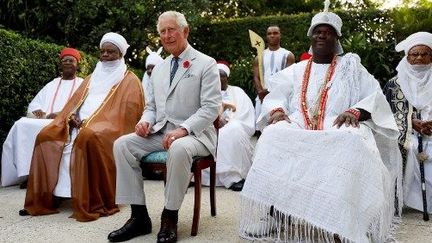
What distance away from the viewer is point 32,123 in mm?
6125

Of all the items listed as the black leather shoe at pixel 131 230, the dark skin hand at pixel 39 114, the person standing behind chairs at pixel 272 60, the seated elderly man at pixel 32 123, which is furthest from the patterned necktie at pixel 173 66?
the person standing behind chairs at pixel 272 60

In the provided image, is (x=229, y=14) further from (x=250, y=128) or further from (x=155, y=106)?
(x=155, y=106)

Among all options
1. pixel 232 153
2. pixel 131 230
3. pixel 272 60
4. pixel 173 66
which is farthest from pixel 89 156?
pixel 272 60

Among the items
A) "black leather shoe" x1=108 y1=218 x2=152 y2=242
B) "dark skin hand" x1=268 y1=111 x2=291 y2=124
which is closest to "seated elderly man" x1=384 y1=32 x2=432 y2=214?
"dark skin hand" x1=268 y1=111 x2=291 y2=124

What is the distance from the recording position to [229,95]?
7.14 m

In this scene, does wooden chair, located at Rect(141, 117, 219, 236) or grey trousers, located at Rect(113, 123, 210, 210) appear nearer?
grey trousers, located at Rect(113, 123, 210, 210)

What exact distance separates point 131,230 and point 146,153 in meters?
0.65

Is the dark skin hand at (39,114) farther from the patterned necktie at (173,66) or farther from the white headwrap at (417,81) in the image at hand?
the white headwrap at (417,81)

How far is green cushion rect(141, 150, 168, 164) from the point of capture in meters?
4.18

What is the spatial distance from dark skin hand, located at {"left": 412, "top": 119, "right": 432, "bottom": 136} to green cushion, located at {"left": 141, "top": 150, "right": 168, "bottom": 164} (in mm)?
2551

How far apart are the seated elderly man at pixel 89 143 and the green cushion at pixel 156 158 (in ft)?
2.78

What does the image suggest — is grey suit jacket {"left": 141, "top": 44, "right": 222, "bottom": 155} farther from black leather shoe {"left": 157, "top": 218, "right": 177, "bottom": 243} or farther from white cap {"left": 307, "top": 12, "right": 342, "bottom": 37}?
white cap {"left": 307, "top": 12, "right": 342, "bottom": 37}

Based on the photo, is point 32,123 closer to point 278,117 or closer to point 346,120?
point 278,117

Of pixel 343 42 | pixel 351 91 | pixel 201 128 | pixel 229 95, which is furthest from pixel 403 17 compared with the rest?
pixel 201 128
